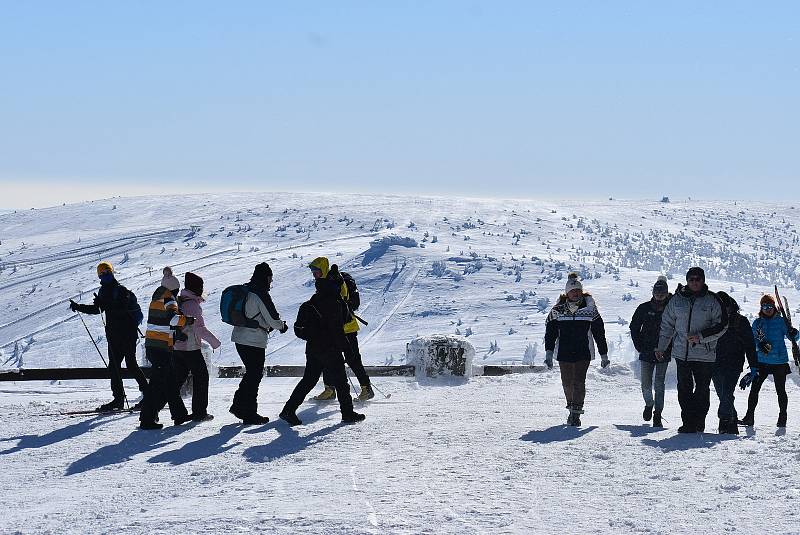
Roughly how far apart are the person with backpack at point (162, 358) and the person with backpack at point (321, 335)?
3.55ft

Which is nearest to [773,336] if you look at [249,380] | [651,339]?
[651,339]

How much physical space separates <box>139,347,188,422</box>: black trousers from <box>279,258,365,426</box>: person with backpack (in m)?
1.06

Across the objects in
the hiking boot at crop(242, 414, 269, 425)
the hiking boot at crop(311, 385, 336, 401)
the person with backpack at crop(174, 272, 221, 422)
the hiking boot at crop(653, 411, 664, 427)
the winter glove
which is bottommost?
the hiking boot at crop(311, 385, 336, 401)

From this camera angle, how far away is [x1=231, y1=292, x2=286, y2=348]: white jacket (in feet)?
35.1

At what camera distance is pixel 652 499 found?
23.9 feet

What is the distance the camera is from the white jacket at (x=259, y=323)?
10.7 m

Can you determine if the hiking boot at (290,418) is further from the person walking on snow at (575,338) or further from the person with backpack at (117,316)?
the person walking on snow at (575,338)

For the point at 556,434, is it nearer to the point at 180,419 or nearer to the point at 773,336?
the point at 773,336

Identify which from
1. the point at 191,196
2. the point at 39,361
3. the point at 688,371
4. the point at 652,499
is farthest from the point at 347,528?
the point at 191,196

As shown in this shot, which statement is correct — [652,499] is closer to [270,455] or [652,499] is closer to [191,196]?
[270,455]

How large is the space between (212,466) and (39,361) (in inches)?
1473

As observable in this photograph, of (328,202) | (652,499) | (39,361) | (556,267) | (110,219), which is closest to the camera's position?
(652,499)

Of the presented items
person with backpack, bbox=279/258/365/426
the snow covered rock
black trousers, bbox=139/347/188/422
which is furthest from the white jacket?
the snow covered rock

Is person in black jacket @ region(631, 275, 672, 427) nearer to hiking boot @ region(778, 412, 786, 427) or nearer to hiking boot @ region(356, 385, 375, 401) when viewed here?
hiking boot @ region(778, 412, 786, 427)
